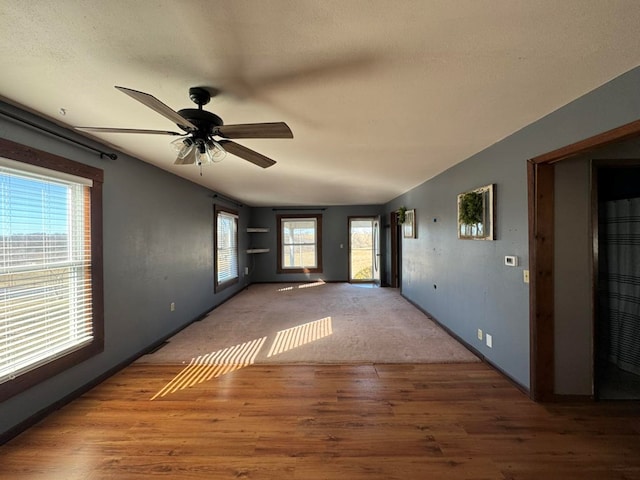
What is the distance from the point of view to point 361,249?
7.63 metres

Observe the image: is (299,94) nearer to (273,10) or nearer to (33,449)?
(273,10)

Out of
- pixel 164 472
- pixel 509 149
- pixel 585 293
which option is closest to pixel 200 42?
pixel 164 472

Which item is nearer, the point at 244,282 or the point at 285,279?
the point at 244,282

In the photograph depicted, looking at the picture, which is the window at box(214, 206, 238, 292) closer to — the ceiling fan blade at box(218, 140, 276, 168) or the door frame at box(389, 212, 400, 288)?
the ceiling fan blade at box(218, 140, 276, 168)

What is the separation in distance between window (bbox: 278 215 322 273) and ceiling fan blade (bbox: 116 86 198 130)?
6.09m

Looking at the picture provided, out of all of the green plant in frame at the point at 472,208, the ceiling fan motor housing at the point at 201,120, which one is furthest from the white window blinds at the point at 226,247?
the green plant in frame at the point at 472,208

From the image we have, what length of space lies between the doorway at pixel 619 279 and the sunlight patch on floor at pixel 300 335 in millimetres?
2802

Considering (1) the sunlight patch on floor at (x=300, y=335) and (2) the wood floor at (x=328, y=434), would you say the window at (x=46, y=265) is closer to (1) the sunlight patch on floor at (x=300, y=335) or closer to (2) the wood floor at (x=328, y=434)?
(2) the wood floor at (x=328, y=434)

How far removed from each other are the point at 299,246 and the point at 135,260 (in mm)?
4992

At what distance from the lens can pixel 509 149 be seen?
2432mm

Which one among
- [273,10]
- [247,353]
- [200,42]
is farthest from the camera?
[247,353]

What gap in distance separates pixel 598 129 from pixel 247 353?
11.7 ft

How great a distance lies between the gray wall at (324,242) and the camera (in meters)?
7.62

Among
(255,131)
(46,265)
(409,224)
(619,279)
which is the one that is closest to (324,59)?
(255,131)
